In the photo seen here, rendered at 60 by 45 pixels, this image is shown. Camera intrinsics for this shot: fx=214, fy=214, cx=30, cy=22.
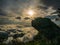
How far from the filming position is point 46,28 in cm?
2511

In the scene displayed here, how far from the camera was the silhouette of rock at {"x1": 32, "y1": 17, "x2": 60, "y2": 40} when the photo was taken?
78.4 ft

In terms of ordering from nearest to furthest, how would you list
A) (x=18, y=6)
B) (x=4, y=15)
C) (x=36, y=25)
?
(x=36, y=25), (x=4, y=15), (x=18, y=6)

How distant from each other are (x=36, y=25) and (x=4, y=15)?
36.5ft

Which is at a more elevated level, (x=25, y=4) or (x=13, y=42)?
(x=25, y=4)

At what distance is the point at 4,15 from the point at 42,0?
1566 centimetres

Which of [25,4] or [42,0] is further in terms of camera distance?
[42,0]

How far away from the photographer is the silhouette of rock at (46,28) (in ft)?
78.4

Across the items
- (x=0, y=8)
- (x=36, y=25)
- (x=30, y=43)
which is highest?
(x=0, y=8)

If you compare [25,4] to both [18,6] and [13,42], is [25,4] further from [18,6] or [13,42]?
[13,42]

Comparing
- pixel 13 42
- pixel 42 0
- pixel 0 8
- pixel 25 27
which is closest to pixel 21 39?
pixel 13 42

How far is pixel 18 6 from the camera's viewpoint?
42.8 m

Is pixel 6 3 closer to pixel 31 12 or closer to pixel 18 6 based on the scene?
pixel 18 6


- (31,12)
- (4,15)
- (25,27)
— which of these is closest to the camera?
(25,27)

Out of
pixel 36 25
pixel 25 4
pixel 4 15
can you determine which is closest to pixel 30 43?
pixel 36 25
